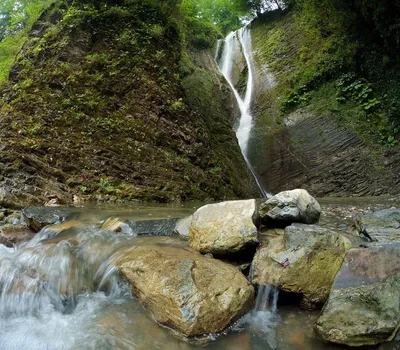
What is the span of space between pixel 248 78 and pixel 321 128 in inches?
244

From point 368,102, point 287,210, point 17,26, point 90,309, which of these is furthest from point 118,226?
point 17,26

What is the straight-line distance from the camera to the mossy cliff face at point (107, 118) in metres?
7.44

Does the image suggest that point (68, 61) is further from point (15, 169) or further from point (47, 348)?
point (47, 348)

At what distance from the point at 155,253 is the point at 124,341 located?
1087mm

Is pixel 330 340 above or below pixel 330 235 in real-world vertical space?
below

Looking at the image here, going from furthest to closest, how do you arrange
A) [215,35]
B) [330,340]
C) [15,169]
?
[215,35], [15,169], [330,340]

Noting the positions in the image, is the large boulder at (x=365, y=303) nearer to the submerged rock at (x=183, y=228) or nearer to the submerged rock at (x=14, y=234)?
the submerged rock at (x=183, y=228)

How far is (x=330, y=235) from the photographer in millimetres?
3648

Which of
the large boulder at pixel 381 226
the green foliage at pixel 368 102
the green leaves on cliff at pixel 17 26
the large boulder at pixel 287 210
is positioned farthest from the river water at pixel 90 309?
the green foliage at pixel 368 102

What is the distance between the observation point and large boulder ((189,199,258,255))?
152 inches

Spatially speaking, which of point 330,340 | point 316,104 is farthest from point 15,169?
point 316,104

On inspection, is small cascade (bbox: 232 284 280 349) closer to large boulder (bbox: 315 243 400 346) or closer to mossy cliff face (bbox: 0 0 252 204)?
large boulder (bbox: 315 243 400 346)

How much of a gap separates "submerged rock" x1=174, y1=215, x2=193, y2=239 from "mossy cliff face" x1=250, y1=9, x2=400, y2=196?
7.41 metres

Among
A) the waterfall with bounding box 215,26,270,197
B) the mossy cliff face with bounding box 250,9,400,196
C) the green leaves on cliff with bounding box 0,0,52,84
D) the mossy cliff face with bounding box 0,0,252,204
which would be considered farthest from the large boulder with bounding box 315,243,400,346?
the green leaves on cliff with bounding box 0,0,52,84
